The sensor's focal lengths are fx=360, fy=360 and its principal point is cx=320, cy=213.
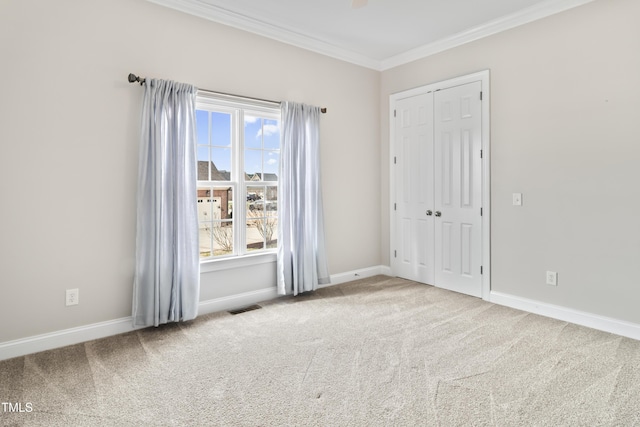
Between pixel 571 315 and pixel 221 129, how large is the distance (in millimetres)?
3727

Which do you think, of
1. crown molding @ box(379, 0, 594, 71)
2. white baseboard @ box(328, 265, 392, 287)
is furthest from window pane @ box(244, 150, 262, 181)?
crown molding @ box(379, 0, 594, 71)

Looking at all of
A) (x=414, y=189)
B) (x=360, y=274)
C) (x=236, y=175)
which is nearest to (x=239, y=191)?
(x=236, y=175)

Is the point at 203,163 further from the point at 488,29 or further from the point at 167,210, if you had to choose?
the point at 488,29

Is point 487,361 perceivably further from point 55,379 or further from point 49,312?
point 49,312

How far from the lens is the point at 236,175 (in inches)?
146

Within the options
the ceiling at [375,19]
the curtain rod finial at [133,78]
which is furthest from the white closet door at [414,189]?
the curtain rod finial at [133,78]

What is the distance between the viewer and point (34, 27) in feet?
8.54

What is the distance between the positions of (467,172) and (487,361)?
7.08ft

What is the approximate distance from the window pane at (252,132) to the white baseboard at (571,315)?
2.99 meters

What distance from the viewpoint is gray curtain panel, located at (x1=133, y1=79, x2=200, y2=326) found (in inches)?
118

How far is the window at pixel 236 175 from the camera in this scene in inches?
140

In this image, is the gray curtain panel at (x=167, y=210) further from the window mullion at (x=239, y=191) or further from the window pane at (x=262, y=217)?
the window pane at (x=262, y=217)

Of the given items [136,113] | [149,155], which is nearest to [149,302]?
[149,155]

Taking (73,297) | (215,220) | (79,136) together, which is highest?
(79,136)
